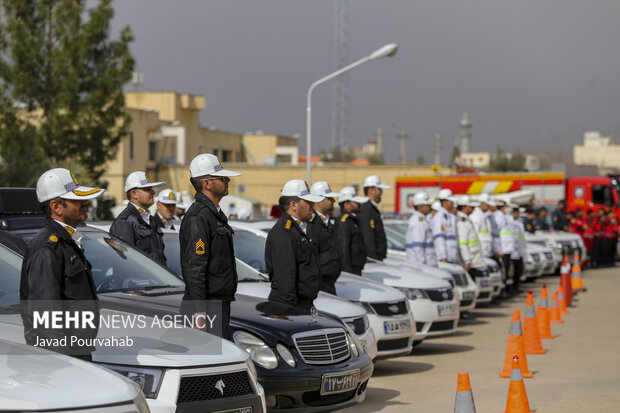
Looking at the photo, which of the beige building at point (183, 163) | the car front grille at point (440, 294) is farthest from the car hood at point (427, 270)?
the beige building at point (183, 163)

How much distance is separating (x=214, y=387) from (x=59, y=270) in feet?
3.82

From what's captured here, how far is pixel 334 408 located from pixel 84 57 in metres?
19.2

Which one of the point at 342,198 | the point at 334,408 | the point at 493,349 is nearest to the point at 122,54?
the point at 342,198

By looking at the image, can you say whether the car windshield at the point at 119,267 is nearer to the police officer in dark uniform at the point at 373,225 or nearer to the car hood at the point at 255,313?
the car hood at the point at 255,313

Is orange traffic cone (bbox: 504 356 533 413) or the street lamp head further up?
the street lamp head

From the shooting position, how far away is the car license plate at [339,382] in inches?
288

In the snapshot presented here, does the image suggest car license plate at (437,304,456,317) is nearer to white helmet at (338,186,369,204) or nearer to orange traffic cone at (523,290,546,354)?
orange traffic cone at (523,290,546,354)

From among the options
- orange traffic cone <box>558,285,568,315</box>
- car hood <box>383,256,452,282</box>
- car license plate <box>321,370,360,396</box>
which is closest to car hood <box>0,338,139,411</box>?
car license plate <box>321,370,360,396</box>

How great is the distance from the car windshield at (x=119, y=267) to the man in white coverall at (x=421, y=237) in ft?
26.3

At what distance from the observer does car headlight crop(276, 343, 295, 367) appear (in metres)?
7.23

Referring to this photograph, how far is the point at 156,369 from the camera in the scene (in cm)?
561

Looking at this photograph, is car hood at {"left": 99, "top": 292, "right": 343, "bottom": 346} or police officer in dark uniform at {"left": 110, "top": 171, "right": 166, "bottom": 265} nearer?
car hood at {"left": 99, "top": 292, "right": 343, "bottom": 346}

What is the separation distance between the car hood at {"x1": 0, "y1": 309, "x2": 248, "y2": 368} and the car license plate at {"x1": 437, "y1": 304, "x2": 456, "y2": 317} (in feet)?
22.8

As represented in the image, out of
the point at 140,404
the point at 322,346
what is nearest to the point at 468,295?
the point at 322,346
